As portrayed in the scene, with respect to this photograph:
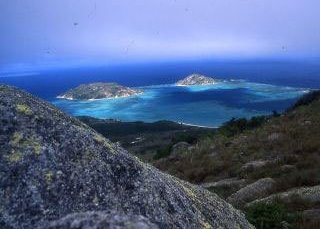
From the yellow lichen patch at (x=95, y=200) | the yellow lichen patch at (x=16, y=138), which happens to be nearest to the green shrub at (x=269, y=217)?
the yellow lichen patch at (x=95, y=200)

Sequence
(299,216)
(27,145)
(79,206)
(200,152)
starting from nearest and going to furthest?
1. (79,206)
2. (27,145)
3. (299,216)
4. (200,152)

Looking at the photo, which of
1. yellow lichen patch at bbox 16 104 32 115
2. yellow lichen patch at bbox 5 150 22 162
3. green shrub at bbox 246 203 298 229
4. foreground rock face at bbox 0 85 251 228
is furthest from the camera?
green shrub at bbox 246 203 298 229

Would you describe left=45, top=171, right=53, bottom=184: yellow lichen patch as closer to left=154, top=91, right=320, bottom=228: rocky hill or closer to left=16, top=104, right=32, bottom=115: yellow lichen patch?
left=16, top=104, right=32, bottom=115: yellow lichen patch

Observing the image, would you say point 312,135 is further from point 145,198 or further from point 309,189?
point 145,198

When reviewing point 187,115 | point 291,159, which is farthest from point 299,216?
point 187,115

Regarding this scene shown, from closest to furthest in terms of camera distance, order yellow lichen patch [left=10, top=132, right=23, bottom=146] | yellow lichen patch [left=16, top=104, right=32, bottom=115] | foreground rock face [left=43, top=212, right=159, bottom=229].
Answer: foreground rock face [left=43, top=212, right=159, bottom=229] < yellow lichen patch [left=10, top=132, right=23, bottom=146] < yellow lichen patch [left=16, top=104, right=32, bottom=115]

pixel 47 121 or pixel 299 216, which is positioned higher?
pixel 47 121

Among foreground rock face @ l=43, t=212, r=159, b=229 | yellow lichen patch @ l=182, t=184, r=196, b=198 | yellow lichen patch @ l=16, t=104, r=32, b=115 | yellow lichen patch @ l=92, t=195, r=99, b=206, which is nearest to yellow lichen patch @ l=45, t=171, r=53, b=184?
yellow lichen patch @ l=92, t=195, r=99, b=206
